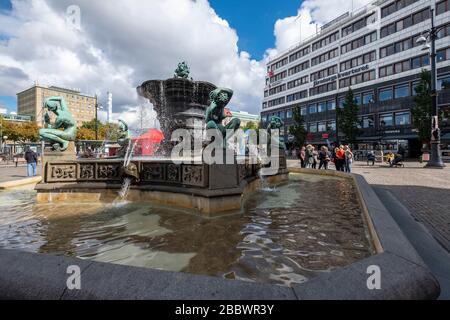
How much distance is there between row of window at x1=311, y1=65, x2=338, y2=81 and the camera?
52062 mm

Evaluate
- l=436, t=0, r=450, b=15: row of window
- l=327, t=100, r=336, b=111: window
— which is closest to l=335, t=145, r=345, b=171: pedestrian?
l=436, t=0, r=450, b=15: row of window

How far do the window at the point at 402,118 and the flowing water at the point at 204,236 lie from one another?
41.7 meters

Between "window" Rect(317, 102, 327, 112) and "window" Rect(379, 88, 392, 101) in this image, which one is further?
"window" Rect(317, 102, 327, 112)

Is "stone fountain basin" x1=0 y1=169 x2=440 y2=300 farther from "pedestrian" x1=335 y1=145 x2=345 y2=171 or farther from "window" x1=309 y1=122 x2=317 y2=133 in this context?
"window" x1=309 y1=122 x2=317 y2=133

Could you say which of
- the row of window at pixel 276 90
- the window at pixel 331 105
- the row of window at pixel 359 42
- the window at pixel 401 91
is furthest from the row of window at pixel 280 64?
the window at pixel 401 91

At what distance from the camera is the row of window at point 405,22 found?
36.9m

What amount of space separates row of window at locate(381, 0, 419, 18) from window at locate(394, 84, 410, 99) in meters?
12.8

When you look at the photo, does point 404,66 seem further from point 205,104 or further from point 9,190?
point 9,190

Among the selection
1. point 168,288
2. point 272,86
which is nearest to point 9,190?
point 168,288

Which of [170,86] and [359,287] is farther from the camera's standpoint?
[170,86]

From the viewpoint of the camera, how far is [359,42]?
154 ft

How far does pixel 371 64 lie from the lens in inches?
1745

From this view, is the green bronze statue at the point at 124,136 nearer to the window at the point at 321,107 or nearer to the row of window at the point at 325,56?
the window at the point at 321,107

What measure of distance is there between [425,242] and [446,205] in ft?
12.1
